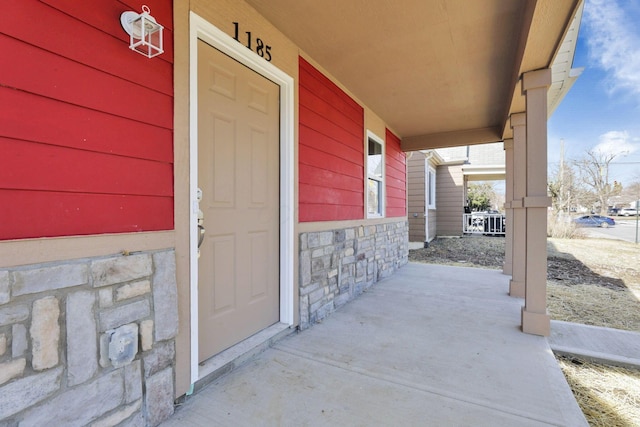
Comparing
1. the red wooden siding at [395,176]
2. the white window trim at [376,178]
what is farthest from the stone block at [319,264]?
the red wooden siding at [395,176]

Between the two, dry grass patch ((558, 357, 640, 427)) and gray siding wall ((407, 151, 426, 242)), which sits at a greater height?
gray siding wall ((407, 151, 426, 242))

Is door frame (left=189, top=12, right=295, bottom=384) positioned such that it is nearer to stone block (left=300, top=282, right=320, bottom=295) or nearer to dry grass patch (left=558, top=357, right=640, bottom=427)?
stone block (left=300, top=282, right=320, bottom=295)

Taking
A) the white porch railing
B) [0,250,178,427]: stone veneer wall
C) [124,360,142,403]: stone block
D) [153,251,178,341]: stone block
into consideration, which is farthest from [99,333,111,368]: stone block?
the white porch railing

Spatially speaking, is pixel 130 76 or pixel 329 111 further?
pixel 329 111

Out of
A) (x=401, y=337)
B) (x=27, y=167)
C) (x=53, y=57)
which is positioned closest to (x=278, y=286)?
(x=401, y=337)

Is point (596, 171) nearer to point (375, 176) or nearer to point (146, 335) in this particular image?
point (375, 176)

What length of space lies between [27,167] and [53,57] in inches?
17.9

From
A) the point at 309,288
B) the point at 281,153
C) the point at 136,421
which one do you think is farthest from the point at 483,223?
the point at 136,421

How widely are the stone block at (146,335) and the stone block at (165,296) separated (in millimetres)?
30

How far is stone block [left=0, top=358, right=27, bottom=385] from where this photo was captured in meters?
1.07

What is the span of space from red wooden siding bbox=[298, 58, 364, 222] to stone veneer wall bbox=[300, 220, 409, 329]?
0.81 feet

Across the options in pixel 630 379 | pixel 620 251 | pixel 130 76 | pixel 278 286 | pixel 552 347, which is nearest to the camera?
pixel 130 76

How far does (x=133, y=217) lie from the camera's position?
1.50 meters

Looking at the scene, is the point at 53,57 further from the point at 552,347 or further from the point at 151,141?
the point at 552,347
